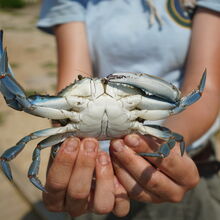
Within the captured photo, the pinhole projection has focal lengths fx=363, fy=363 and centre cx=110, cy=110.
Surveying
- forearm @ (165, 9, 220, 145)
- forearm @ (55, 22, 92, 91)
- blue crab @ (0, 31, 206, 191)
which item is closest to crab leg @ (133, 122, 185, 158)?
blue crab @ (0, 31, 206, 191)

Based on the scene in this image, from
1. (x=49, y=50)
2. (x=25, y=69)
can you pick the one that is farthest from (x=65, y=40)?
(x=49, y=50)

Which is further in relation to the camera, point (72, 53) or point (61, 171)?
point (72, 53)

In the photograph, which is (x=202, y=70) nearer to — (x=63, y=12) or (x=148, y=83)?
(x=148, y=83)

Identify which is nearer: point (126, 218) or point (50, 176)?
point (50, 176)

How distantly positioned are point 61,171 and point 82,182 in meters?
0.12

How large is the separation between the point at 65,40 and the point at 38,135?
1046 millimetres

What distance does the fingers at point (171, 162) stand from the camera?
1.62 meters

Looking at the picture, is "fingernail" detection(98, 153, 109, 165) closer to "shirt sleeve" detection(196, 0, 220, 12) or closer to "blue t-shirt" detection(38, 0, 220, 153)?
"blue t-shirt" detection(38, 0, 220, 153)

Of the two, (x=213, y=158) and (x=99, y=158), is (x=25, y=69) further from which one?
(x=99, y=158)

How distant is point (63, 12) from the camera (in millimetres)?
2508

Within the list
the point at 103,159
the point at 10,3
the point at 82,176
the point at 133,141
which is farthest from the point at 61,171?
the point at 10,3

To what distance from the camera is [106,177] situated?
169cm

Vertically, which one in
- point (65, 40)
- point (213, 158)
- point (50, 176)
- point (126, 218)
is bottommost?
point (126, 218)

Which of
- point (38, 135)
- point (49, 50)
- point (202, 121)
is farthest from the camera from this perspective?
point (49, 50)
